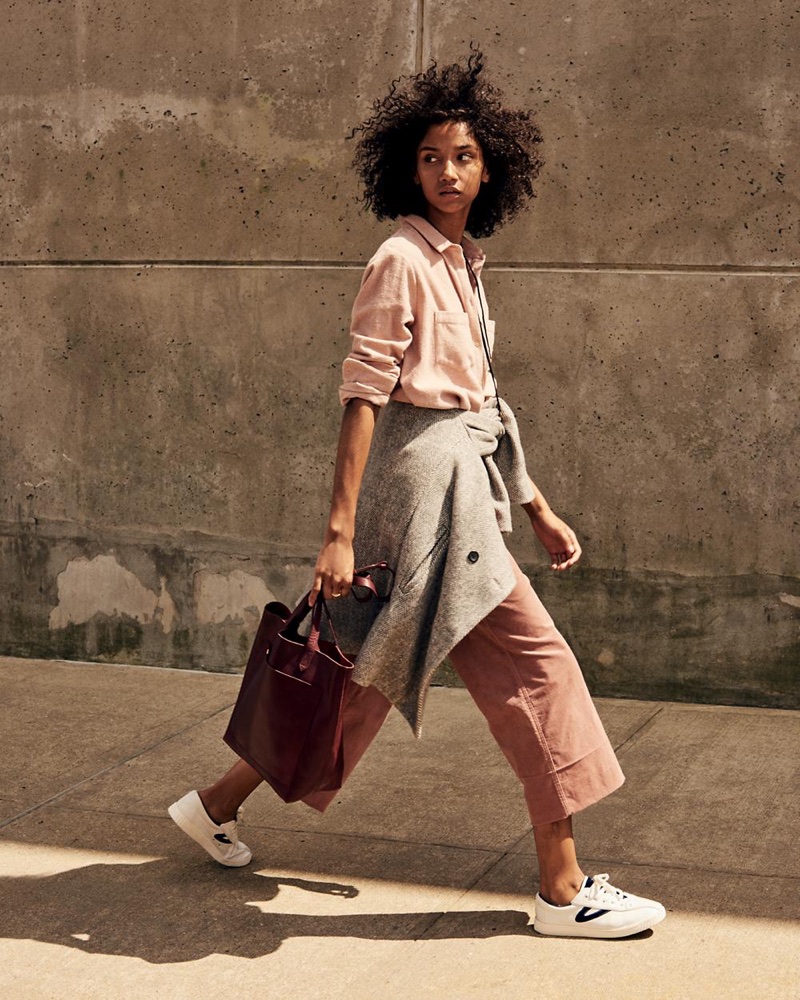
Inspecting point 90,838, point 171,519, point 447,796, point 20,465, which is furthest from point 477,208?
point 20,465

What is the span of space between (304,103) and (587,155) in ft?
3.65

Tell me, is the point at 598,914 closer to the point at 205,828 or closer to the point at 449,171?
the point at 205,828

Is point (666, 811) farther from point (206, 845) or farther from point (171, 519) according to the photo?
point (171, 519)

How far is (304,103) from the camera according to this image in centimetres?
525

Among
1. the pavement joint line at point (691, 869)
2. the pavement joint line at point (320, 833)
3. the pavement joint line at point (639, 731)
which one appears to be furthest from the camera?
the pavement joint line at point (639, 731)

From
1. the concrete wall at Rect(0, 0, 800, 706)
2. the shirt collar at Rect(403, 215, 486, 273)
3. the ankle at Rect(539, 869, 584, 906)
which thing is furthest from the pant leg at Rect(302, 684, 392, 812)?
the concrete wall at Rect(0, 0, 800, 706)

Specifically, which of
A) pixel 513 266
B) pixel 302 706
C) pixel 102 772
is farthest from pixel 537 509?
pixel 513 266

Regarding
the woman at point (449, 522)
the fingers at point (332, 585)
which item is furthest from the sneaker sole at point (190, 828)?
the fingers at point (332, 585)

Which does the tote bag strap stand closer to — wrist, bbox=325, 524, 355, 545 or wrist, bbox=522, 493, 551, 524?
wrist, bbox=325, 524, 355, 545

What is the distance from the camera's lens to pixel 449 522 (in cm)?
304

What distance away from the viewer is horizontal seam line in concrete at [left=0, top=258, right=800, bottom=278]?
190 inches

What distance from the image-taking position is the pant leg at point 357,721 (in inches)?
126

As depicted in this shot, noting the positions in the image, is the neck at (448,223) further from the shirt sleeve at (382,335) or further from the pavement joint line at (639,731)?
the pavement joint line at (639,731)

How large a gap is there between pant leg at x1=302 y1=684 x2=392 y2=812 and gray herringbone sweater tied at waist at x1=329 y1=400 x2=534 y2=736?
5.7 inches
